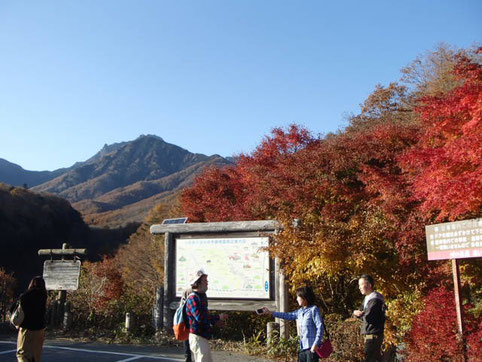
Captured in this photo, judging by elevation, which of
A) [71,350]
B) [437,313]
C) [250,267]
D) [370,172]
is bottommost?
[71,350]

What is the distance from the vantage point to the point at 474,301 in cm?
696

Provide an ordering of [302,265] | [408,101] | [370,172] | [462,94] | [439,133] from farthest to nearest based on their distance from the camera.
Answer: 1. [408,101]
2. [370,172]
3. [439,133]
4. [302,265]
5. [462,94]

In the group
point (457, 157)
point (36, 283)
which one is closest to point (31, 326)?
point (36, 283)

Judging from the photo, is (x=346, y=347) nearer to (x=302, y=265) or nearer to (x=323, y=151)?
(x=302, y=265)

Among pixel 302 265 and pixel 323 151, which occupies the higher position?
pixel 323 151

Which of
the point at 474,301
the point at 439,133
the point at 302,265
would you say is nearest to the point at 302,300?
the point at 302,265

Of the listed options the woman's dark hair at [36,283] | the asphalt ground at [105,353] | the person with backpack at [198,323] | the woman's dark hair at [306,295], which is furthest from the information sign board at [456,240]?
the woman's dark hair at [36,283]

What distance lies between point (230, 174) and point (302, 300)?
11.7 meters

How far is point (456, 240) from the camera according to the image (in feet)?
18.7

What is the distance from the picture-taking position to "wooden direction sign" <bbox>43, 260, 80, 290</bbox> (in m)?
10.9

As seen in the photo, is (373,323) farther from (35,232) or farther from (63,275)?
(35,232)

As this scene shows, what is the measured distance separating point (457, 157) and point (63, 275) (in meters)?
9.26

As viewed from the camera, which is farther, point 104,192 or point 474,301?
point 104,192

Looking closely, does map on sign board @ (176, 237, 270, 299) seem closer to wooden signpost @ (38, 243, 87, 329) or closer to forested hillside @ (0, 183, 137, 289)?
wooden signpost @ (38, 243, 87, 329)
